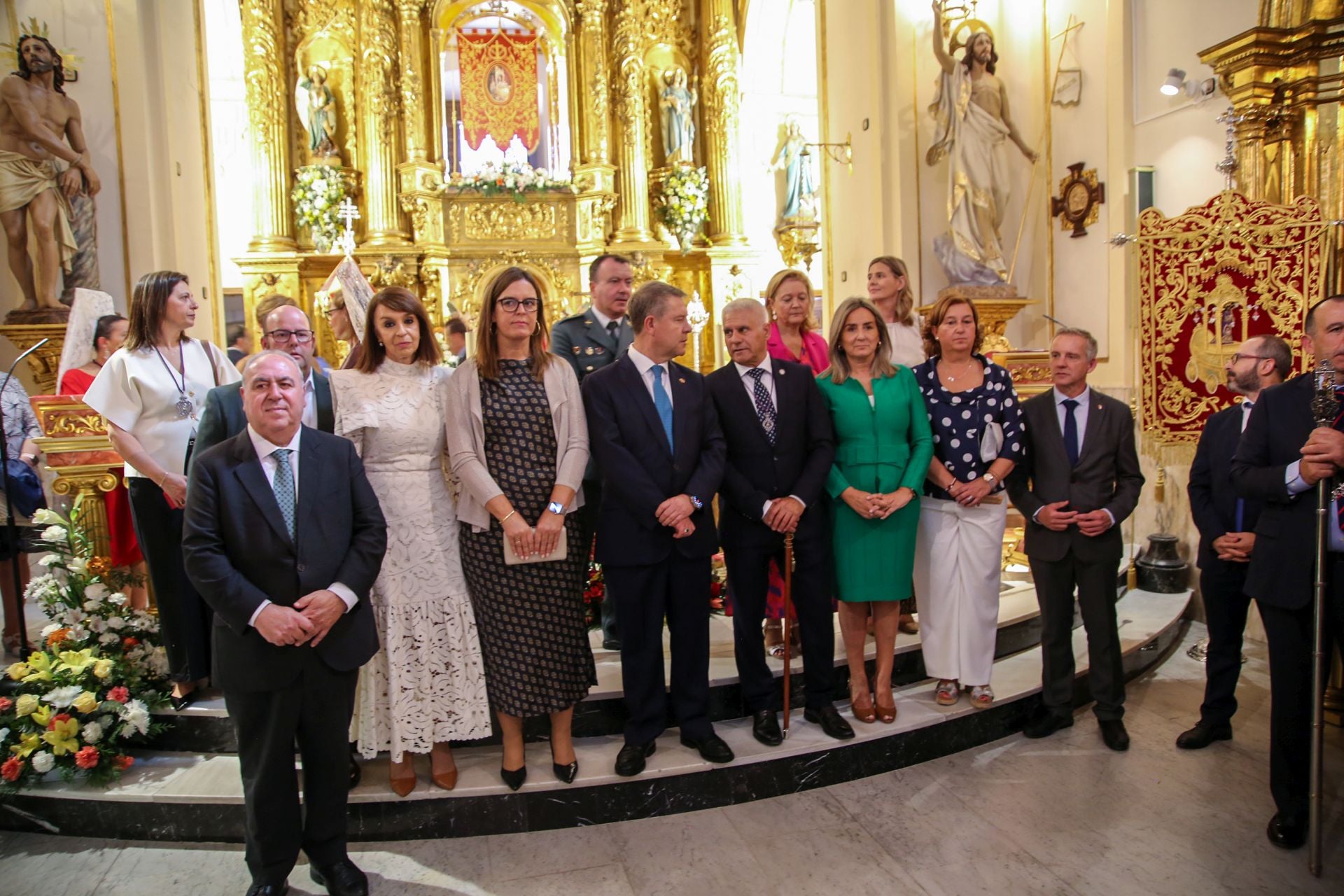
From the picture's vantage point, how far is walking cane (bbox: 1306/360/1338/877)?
8.54ft

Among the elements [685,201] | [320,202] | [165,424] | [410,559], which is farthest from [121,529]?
[685,201]

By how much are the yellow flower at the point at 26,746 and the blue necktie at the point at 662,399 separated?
253cm

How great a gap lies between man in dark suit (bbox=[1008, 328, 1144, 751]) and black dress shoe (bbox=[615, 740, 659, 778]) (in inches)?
66.8

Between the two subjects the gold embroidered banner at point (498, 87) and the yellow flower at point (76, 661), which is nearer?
the yellow flower at point (76, 661)

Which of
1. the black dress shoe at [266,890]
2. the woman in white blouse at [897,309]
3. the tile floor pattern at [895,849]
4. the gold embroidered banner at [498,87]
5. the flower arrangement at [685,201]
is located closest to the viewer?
the black dress shoe at [266,890]

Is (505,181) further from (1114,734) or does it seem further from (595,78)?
(1114,734)

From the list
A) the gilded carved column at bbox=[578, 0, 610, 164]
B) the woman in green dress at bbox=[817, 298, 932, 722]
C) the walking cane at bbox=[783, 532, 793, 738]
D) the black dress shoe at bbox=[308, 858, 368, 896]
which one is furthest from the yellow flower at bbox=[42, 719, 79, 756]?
the gilded carved column at bbox=[578, 0, 610, 164]

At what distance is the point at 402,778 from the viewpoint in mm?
3051

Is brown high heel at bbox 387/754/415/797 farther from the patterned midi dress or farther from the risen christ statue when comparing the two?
the risen christ statue

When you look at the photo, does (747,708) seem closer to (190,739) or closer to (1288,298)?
(190,739)

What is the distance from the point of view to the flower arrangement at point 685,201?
12.0 m

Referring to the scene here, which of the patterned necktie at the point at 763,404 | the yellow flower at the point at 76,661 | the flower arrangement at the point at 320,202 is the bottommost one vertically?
the yellow flower at the point at 76,661

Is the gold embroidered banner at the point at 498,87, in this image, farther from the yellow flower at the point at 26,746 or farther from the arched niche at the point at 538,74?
the yellow flower at the point at 26,746

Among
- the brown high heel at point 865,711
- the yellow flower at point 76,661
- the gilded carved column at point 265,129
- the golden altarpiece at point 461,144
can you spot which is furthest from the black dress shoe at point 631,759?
the gilded carved column at point 265,129
